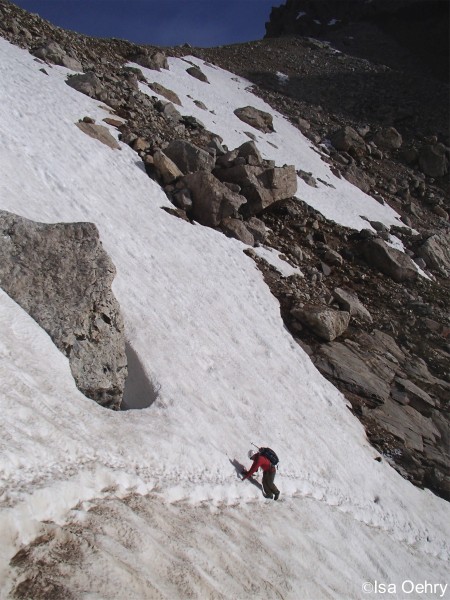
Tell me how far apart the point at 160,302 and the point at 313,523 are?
575 cm

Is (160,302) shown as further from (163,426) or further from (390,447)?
(390,447)

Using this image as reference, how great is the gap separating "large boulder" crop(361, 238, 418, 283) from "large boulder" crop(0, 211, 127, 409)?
15.3m

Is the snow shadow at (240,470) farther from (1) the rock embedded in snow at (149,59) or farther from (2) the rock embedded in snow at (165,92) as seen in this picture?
(1) the rock embedded in snow at (149,59)

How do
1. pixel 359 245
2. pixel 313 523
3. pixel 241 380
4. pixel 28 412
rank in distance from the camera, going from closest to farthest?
1. pixel 28 412
2. pixel 313 523
3. pixel 241 380
4. pixel 359 245

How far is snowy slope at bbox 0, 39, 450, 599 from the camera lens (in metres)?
4.69

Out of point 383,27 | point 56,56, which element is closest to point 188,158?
point 56,56

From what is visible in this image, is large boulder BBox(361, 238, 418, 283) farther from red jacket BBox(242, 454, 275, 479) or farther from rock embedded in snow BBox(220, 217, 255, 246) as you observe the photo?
red jacket BBox(242, 454, 275, 479)

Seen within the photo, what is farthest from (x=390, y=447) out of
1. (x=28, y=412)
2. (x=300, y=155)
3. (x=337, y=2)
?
(x=337, y=2)

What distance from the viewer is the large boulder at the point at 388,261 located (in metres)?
20.5

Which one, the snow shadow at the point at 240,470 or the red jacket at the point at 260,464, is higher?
the red jacket at the point at 260,464

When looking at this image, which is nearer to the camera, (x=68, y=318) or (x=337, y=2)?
(x=68, y=318)

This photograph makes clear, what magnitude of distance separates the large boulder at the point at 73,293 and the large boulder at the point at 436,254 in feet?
66.2

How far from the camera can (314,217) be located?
72.6 feet

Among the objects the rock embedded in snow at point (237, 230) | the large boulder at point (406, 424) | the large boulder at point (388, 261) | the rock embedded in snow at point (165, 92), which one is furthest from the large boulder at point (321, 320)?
the rock embedded in snow at point (165, 92)
